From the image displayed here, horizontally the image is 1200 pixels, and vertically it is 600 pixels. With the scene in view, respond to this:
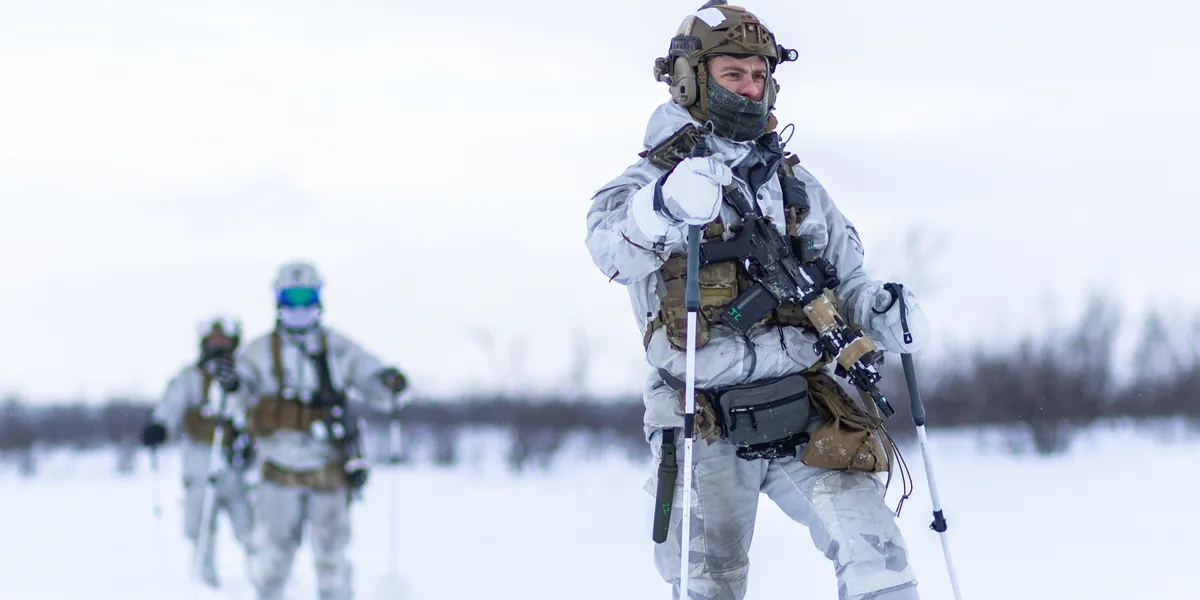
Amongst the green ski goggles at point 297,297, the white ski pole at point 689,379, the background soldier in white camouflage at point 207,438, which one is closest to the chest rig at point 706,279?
the white ski pole at point 689,379

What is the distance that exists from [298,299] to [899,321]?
4.01 metres

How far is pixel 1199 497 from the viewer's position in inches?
444

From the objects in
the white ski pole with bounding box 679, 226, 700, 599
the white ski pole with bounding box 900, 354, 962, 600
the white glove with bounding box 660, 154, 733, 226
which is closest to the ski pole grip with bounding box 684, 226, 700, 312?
the white ski pole with bounding box 679, 226, 700, 599

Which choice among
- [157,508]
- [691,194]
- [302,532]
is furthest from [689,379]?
[157,508]

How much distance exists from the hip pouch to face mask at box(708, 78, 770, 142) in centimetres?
82

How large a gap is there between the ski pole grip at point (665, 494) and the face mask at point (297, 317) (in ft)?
11.8

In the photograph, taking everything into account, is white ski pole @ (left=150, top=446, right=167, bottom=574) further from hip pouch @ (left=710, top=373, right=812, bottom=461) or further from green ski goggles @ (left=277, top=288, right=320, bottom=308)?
hip pouch @ (left=710, top=373, right=812, bottom=461)

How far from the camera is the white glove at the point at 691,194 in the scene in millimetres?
3359

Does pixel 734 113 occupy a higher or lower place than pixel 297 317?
higher

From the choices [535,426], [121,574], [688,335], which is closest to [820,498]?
[688,335]

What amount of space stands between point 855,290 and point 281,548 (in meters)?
3.94

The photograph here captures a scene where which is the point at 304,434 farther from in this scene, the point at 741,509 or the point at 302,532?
the point at 741,509

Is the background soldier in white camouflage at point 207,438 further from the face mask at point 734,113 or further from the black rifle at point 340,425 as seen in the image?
the face mask at point 734,113

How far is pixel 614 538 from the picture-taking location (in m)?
10.8
